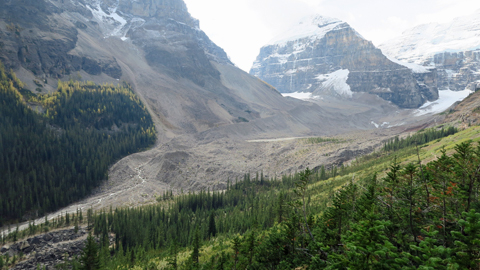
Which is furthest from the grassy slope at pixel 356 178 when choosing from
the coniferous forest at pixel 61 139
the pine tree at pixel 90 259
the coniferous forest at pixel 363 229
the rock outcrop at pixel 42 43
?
the rock outcrop at pixel 42 43

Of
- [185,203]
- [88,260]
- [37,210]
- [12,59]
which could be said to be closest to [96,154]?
[37,210]

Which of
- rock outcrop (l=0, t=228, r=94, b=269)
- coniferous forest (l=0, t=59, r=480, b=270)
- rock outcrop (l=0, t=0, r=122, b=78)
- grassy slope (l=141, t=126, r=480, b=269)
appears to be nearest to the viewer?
coniferous forest (l=0, t=59, r=480, b=270)

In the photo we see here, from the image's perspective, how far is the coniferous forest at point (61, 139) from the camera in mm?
69312

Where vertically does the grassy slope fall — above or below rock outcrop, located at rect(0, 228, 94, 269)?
above

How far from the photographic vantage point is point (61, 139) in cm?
9169

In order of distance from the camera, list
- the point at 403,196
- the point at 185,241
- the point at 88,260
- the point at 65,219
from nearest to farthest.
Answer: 1. the point at 403,196
2. the point at 88,260
3. the point at 185,241
4. the point at 65,219

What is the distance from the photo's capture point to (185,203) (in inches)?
2457

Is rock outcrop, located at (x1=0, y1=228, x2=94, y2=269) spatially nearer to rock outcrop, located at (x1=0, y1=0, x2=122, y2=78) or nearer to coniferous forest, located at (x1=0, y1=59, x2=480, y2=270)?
coniferous forest, located at (x1=0, y1=59, x2=480, y2=270)

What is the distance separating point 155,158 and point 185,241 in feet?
167

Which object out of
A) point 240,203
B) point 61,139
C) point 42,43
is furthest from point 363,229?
point 42,43

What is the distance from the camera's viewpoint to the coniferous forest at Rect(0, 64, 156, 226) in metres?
69.3

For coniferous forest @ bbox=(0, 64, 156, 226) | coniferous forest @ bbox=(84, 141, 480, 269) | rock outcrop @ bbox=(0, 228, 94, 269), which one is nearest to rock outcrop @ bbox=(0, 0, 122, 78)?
coniferous forest @ bbox=(0, 64, 156, 226)

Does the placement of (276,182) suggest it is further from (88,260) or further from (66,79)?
(66,79)

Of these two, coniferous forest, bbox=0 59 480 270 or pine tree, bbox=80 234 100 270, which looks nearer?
coniferous forest, bbox=0 59 480 270
